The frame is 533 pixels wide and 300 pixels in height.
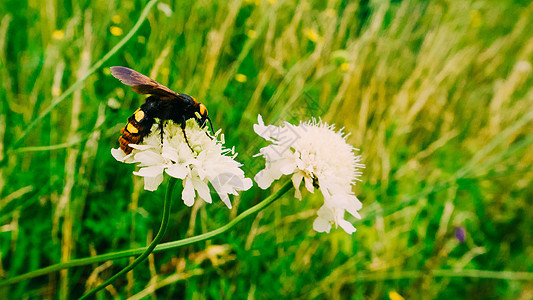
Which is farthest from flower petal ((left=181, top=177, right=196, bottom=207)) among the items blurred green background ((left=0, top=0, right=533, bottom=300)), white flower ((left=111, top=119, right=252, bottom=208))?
blurred green background ((left=0, top=0, right=533, bottom=300))

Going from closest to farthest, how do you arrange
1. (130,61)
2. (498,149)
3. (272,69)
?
1. (130,61)
2. (272,69)
3. (498,149)

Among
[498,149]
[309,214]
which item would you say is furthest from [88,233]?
[498,149]

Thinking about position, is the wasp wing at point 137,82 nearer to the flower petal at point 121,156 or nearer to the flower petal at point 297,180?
the flower petal at point 121,156

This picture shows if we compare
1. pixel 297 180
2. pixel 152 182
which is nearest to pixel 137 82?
pixel 152 182

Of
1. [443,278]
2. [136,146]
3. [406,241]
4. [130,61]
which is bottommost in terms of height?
[443,278]

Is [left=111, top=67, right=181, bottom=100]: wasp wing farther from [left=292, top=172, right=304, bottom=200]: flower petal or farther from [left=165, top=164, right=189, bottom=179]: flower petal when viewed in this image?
[left=292, top=172, right=304, bottom=200]: flower petal

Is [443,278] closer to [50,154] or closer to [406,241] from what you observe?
[406,241]
